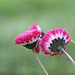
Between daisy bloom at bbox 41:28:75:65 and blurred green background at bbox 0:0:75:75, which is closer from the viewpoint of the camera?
daisy bloom at bbox 41:28:75:65

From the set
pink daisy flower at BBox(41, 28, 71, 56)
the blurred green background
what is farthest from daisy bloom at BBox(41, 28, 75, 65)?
the blurred green background

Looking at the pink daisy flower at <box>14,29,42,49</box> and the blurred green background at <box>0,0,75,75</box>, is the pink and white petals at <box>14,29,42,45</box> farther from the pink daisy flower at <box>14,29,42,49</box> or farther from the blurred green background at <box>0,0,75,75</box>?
the blurred green background at <box>0,0,75,75</box>

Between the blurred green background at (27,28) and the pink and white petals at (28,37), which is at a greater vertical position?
the pink and white petals at (28,37)

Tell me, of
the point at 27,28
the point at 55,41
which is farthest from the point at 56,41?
the point at 27,28

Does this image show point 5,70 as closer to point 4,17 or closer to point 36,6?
point 4,17

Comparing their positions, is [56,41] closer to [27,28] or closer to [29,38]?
[29,38]

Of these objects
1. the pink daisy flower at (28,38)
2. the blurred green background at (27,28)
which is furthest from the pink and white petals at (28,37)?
the blurred green background at (27,28)

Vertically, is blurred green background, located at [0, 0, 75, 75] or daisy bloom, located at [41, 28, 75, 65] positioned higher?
daisy bloom, located at [41, 28, 75, 65]

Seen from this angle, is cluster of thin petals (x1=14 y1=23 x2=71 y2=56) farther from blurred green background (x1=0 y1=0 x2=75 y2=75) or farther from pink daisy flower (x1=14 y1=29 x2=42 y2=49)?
blurred green background (x1=0 y1=0 x2=75 y2=75)

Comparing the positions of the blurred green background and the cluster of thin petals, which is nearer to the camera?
the cluster of thin petals

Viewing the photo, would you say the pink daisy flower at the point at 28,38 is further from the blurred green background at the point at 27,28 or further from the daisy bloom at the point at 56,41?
the blurred green background at the point at 27,28
